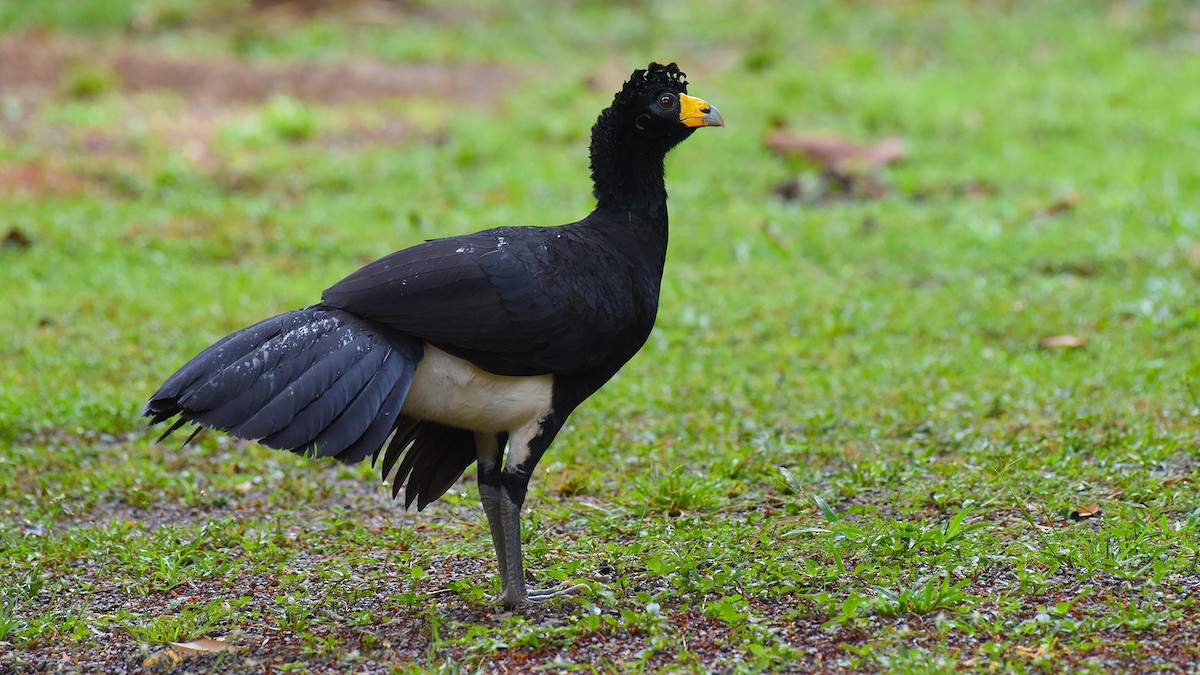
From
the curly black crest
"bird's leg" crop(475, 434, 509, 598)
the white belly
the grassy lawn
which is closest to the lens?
the grassy lawn

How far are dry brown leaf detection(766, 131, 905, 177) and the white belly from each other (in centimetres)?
738

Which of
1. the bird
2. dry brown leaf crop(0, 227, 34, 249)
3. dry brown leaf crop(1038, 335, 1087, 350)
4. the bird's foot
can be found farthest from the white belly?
dry brown leaf crop(0, 227, 34, 249)

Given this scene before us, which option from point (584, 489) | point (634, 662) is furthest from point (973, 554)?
point (584, 489)

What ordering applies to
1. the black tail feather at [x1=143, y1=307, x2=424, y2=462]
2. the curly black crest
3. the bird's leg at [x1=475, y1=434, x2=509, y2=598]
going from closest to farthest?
the black tail feather at [x1=143, y1=307, x2=424, y2=462], the bird's leg at [x1=475, y1=434, x2=509, y2=598], the curly black crest

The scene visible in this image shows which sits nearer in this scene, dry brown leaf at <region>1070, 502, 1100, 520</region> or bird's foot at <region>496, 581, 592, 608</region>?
bird's foot at <region>496, 581, 592, 608</region>

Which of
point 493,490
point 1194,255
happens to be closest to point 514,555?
point 493,490

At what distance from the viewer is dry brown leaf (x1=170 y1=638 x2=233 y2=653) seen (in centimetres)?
431

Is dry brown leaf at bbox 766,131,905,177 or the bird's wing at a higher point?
dry brown leaf at bbox 766,131,905,177

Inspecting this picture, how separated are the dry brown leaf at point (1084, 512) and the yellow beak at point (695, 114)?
6.43 ft

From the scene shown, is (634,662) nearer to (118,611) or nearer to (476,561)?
(476,561)

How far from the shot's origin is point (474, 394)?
462 centimetres

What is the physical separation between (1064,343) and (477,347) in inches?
167

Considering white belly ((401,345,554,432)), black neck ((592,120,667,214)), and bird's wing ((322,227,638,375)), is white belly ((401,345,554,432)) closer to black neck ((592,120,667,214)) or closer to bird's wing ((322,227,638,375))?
bird's wing ((322,227,638,375))

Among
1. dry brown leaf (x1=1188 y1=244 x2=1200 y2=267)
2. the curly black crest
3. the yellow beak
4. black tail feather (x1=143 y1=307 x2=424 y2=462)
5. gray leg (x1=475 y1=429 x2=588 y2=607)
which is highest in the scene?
the curly black crest
